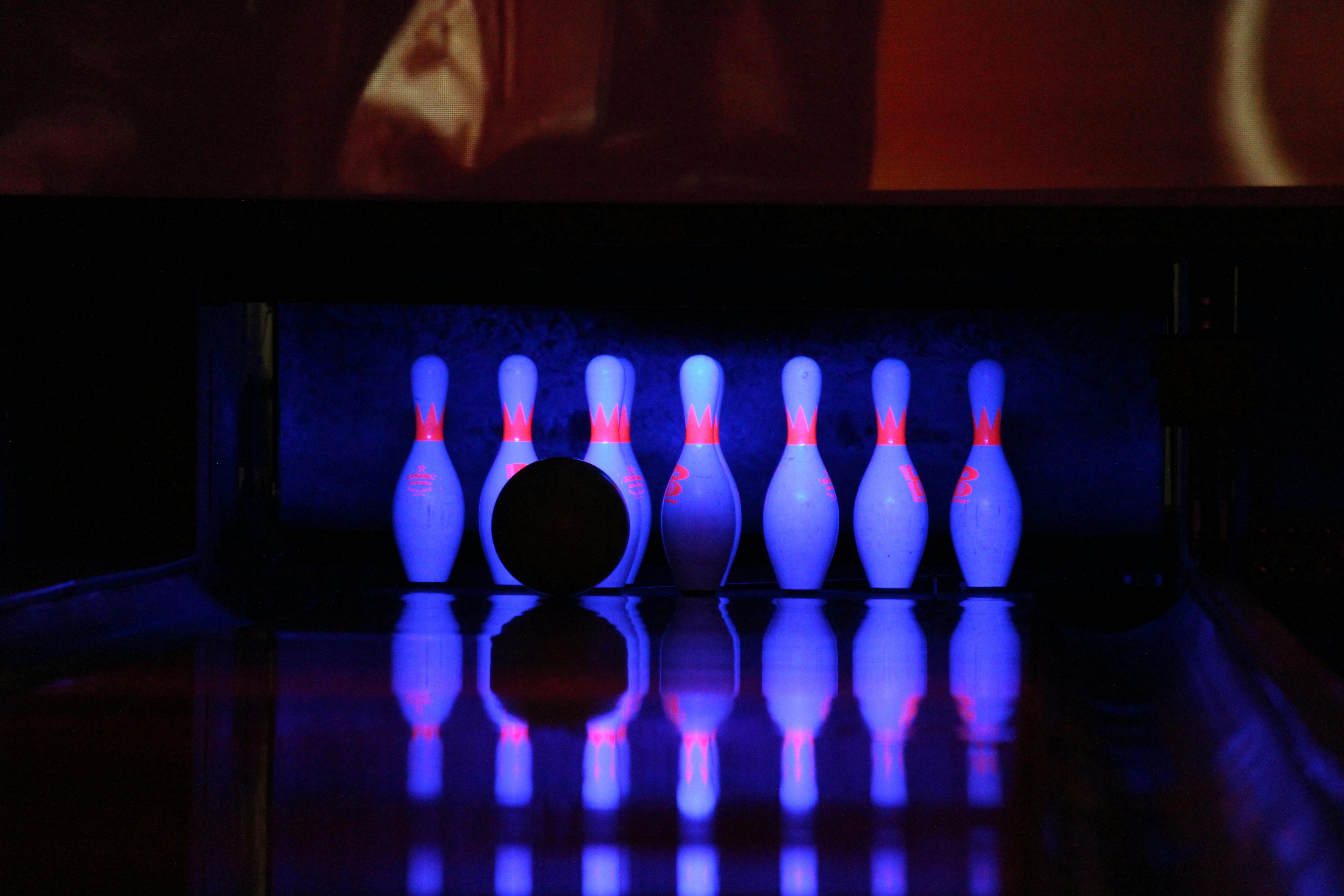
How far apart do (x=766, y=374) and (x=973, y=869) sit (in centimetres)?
159

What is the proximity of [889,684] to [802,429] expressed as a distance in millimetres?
902

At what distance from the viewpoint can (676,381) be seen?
2.09m

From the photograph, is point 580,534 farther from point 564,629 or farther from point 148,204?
point 148,204

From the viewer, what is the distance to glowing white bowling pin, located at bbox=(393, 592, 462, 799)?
2.31 feet

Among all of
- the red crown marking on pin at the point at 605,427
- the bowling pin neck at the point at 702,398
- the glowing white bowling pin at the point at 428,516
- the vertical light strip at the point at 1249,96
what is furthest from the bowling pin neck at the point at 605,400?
the vertical light strip at the point at 1249,96

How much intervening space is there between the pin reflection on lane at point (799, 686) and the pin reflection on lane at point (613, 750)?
0.09 m

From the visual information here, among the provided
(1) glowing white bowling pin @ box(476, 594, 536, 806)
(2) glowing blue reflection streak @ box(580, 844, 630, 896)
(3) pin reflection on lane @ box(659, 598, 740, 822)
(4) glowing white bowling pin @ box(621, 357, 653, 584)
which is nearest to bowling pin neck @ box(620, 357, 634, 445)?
(4) glowing white bowling pin @ box(621, 357, 653, 584)

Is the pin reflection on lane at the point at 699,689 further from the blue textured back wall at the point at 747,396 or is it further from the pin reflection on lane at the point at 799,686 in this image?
the blue textured back wall at the point at 747,396

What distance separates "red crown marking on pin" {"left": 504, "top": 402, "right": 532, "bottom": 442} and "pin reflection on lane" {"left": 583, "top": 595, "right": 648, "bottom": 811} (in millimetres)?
785

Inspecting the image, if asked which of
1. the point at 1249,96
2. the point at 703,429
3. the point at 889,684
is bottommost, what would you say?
the point at 889,684

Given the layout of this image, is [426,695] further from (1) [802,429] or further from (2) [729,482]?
(1) [802,429]

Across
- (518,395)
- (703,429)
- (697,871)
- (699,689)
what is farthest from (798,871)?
(518,395)

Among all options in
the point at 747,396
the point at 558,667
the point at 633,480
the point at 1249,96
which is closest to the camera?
the point at 558,667

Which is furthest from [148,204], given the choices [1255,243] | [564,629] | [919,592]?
[1255,243]
